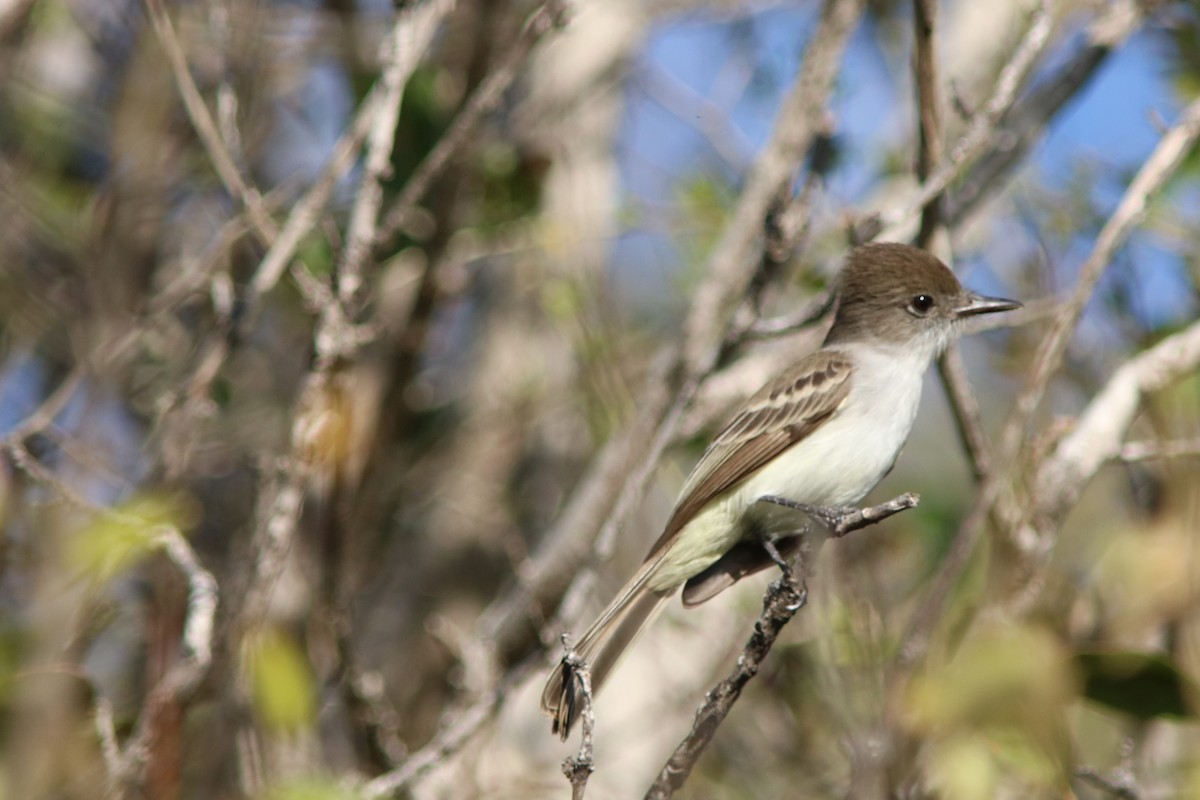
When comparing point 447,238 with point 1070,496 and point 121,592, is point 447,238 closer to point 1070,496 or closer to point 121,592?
point 121,592

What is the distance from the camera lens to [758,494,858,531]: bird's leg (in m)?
3.53

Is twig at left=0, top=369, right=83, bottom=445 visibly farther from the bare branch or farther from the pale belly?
the bare branch

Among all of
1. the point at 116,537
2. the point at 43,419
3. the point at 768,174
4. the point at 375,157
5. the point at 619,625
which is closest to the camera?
the point at 116,537

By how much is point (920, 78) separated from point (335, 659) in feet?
9.04

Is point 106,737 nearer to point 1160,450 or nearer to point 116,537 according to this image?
point 116,537

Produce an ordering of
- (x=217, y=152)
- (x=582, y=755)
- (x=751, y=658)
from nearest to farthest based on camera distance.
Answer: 1. (x=582, y=755)
2. (x=751, y=658)
3. (x=217, y=152)

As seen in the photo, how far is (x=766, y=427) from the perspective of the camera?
439 cm

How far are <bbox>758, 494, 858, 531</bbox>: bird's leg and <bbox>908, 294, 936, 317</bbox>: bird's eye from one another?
32.7 inches

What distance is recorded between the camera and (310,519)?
5.81 m

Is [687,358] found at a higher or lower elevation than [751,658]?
lower

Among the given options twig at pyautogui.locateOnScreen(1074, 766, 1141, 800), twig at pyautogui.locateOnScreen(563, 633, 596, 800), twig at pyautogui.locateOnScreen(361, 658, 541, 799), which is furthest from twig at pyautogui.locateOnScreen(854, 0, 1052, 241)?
twig at pyautogui.locateOnScreen(563, 633, 596, 800)

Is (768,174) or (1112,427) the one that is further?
(768,174)

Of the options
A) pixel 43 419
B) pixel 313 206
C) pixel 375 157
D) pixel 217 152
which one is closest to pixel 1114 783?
pixel 375 157

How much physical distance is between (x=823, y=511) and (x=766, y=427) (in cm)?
68
